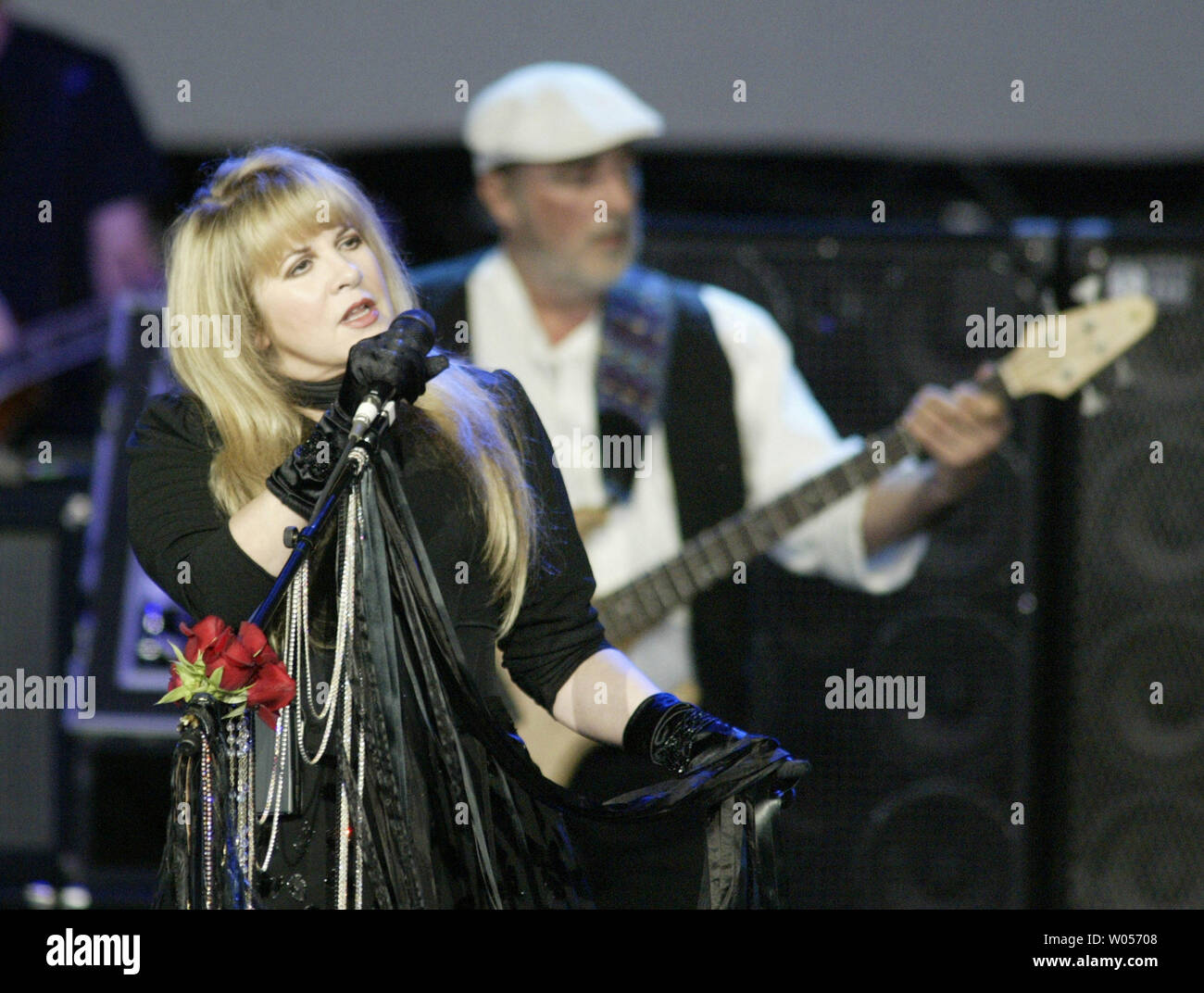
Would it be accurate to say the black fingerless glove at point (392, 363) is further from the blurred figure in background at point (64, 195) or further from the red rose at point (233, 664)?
the blurred figure in background at point (64, 195)

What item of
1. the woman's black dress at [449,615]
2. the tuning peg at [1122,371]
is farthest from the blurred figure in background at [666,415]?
the woman's black dress at [449,615]

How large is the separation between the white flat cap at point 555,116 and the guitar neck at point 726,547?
34.8 inches

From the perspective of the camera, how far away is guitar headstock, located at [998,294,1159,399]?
11.0ft

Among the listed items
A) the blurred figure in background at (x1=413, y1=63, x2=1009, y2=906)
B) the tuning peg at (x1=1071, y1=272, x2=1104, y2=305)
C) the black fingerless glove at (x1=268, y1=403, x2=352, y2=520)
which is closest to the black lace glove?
the black fingerless glove at (x1=268, y1=403, x2=352, y2=520)

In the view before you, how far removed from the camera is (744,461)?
11.6 feet

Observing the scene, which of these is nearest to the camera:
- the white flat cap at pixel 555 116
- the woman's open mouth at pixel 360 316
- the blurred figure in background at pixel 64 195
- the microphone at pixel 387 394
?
the microphone at pixel 387 394

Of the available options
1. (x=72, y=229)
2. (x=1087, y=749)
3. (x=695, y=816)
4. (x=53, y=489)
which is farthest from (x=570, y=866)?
(x=72, y=229)

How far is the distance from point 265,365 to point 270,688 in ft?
1.60

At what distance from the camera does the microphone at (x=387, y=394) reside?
179cm

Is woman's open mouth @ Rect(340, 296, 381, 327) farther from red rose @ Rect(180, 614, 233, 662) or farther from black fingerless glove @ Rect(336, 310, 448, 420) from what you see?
red rose @ Rect(180, 614, 233, 662)
